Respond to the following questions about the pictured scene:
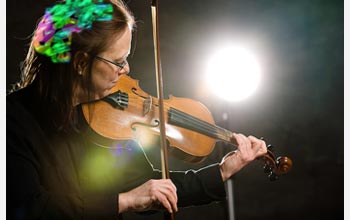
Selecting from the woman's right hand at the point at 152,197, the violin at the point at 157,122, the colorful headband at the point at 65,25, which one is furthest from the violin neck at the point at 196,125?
the colorful headband at the point at 65,25

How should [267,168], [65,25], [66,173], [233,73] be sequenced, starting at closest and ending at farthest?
[66,173] → [65,25] → [267,168] → [233,73]

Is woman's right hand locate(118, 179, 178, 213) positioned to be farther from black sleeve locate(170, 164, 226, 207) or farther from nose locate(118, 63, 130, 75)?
nose locate(118, 63, 130, 75)

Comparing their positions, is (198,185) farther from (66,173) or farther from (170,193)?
(66,173)

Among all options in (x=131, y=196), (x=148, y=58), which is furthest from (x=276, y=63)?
(x=131, y=196)

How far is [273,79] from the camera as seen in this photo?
182cm

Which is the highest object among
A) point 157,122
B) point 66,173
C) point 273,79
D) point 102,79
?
point 273,79

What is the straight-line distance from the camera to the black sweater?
118 centimetres

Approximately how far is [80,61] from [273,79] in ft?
2.67

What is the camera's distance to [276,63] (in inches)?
71.9

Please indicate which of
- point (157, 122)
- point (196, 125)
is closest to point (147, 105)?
point (157, 122)

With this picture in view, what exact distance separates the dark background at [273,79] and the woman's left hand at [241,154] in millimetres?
87

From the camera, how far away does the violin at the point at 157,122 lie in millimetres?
1263

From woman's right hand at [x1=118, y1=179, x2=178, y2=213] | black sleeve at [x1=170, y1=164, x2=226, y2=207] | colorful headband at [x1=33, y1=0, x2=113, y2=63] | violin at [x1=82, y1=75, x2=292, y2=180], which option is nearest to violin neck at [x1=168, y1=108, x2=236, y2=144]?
violin at [x1=82, y1=75, x2=292, y2=180]

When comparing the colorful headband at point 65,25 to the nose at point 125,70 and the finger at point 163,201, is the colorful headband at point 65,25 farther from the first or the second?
the finger at point 163,201
